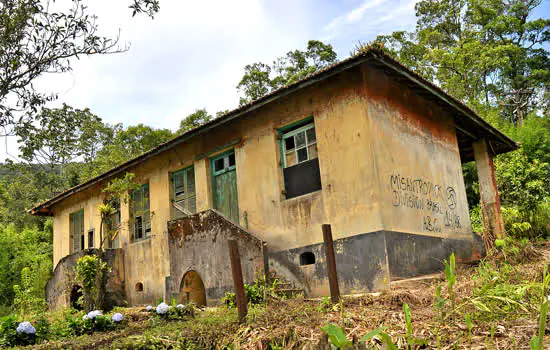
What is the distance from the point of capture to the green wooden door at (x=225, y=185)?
12250 millimetres

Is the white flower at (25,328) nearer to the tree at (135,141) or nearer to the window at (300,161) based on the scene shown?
the window at (300,161)

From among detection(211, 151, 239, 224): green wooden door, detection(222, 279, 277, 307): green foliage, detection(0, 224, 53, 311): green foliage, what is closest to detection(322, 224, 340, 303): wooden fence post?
detection(222, 279, 277, 307): green foliage

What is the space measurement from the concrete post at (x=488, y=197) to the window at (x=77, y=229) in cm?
1318

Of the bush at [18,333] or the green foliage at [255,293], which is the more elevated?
the green foliage at [255,293]

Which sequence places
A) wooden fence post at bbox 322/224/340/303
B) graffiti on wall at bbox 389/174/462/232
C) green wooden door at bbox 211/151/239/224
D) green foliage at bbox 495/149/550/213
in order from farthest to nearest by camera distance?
green foliage at bbox 495/149/550/213, green wooden door at bbox 211/151/239/224, graffiti on wall at bbox 389/174/462/232, wooden fence post at bbox 322/224/340/303

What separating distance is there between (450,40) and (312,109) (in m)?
23.0

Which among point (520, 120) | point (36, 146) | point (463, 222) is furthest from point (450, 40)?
point (36, 146)

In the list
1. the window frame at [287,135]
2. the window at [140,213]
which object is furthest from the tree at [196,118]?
the window frame at [287,135]

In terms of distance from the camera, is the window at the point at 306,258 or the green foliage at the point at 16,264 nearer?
the window at the point at 306,258

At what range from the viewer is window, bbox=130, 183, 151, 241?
1492 cm

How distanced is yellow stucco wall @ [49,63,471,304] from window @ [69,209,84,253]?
5.62 m

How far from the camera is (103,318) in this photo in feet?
27.3

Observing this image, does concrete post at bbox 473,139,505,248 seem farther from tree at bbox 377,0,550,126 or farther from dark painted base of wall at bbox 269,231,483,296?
tree at bbox 377,0,550,126

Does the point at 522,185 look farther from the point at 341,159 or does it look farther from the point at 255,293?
the point at 255,293
